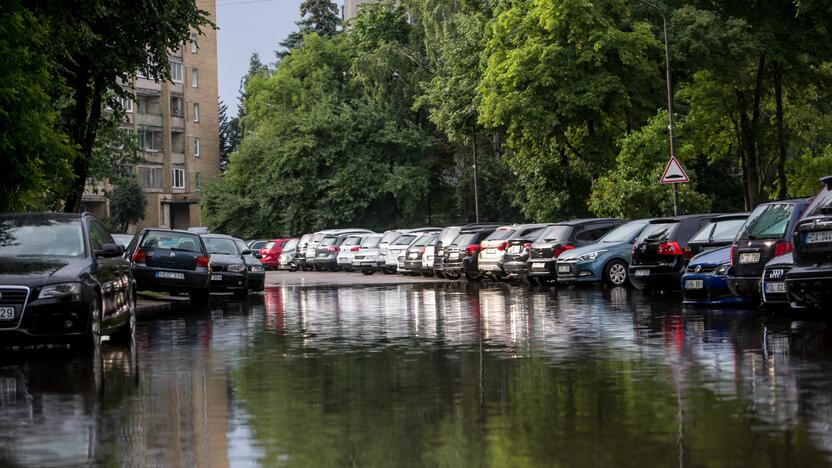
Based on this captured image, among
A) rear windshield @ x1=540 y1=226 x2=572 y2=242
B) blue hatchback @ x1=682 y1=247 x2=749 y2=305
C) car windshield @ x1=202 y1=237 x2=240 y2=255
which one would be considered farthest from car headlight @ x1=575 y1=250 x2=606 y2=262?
car windshield @ x1=202 y1=237 x2=240 y2=255

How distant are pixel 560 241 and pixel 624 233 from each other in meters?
2.22

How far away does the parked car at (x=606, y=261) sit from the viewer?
30.4 m

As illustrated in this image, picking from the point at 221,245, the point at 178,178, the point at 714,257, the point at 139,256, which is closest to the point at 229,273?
the point at 221,245

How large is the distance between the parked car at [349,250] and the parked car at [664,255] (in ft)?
92.8

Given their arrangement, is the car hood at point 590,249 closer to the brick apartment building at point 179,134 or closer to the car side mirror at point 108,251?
the car side mirror at point 108,251

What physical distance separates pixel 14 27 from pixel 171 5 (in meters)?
8.24

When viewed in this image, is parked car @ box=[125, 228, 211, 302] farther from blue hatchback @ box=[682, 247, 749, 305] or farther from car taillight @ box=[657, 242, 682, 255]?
blue hatchback @ box=[682, 247, 749, 305]

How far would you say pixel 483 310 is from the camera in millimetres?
23547

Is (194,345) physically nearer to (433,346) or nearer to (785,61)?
(433,346)

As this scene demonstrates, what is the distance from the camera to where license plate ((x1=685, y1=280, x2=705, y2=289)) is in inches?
849

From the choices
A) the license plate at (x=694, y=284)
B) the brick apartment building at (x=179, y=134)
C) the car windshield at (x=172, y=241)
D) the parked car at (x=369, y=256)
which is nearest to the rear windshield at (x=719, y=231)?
the license plate at (x=694, y=284)

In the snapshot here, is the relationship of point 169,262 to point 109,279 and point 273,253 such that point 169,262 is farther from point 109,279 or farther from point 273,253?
point 273,253

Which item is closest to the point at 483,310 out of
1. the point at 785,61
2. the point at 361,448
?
the point at 361,448

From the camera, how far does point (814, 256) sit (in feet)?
49.8
